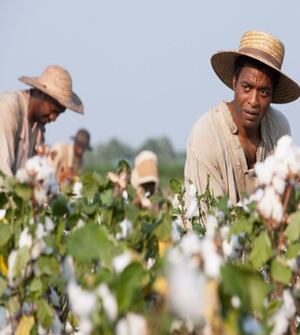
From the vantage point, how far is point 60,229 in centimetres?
270

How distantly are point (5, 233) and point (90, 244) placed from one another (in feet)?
1.53

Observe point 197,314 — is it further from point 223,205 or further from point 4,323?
point 223,205

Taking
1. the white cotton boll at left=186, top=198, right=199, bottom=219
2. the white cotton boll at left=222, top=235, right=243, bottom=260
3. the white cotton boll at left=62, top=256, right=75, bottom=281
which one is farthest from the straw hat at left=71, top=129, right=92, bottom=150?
Answer: the white cotton boll at left=62, top=256, right=75, bottom=281

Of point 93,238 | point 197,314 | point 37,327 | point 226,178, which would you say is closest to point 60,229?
point 37,327

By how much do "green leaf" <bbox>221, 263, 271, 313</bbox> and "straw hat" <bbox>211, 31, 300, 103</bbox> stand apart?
2909 millimetres

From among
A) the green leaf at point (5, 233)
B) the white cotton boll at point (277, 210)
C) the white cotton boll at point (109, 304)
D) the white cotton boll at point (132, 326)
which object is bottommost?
the green leaf at point (5, 233)

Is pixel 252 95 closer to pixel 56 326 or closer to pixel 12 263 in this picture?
pixel 56 326

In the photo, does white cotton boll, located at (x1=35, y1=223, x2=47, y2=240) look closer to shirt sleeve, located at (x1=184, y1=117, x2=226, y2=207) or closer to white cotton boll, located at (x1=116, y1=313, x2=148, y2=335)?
white cotton boll, located at (x1=116, y1=313, x2=148, y2=335)

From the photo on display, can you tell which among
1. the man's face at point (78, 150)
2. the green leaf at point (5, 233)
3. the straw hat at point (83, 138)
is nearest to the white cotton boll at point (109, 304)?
the green leaf at point (5, 233)

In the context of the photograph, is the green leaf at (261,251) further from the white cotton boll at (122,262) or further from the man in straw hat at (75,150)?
the man in straw hat at (75,150)

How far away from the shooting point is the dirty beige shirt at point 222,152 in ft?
15.5

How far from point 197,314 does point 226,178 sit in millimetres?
3228

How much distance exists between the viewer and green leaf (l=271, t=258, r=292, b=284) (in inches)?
99.1

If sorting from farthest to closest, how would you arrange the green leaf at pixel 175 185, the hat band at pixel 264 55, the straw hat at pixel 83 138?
the straw hat at pixel 83 138 → the hat band at pixel 264 55 → the green leaf at pixel 175 185
